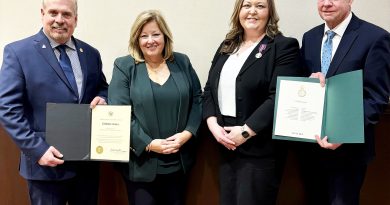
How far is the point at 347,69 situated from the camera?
164cm

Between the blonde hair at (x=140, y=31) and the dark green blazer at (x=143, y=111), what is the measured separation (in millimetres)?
47

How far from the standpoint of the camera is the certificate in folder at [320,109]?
1.51 metres

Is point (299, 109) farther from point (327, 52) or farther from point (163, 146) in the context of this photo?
point (163, 146)

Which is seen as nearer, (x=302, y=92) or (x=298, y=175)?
(x=302, y=92)

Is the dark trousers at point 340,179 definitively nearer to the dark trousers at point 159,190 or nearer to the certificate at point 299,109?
the certificate at point 299,109

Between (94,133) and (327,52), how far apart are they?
1217 millimetres

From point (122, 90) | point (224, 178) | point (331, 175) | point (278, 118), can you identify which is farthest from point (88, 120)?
point (331, 175)

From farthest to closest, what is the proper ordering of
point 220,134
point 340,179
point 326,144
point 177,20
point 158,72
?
point 177,20 → point 158,72 → point 220,134 → point 340,179 → point 326,144

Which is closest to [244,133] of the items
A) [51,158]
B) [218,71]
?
[218,71]

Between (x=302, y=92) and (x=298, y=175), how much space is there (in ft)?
2.69

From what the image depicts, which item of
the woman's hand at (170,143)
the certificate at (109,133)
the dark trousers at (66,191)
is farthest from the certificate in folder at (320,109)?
the dark trousers at (66,191)

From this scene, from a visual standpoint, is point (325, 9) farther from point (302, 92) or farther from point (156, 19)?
point (156, 19)

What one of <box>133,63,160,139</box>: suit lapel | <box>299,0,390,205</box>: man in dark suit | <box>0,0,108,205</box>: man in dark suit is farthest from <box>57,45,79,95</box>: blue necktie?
<box>299,0,390,205</box>: man in dark suit

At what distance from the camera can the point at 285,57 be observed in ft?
5.68
